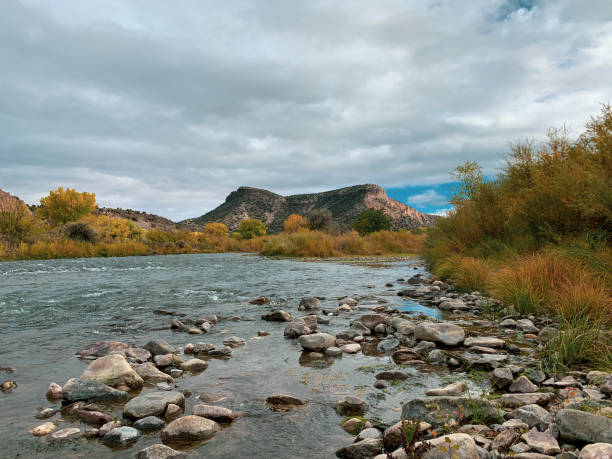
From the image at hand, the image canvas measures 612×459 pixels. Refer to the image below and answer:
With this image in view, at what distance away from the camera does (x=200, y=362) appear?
4.52 metres

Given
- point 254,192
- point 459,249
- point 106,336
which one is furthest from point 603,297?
point 254,192

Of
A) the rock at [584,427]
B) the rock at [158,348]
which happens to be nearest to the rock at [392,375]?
the rock at [584,427]

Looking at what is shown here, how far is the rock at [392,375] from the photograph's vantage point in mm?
4004

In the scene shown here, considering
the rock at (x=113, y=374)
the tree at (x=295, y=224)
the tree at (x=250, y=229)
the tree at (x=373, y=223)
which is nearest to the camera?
the rock at (x=113, y=374)

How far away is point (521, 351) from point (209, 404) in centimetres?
385

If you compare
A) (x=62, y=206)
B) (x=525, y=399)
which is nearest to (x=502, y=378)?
(x=525, y=399)

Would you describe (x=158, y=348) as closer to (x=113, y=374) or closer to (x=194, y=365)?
(x=194, y=365)

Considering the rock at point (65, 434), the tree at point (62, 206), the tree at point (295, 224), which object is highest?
the tree at point (62, 206)

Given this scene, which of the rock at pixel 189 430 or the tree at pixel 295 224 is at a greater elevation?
the tree at pixel 295 224

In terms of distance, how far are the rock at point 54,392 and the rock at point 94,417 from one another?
2.02ft

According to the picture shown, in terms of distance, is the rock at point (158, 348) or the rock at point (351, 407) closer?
the rock at point (351, 407)

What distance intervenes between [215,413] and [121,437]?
0.71m

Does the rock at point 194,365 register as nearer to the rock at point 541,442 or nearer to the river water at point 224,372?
the river water at point 224,372

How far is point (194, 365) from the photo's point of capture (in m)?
4.46
